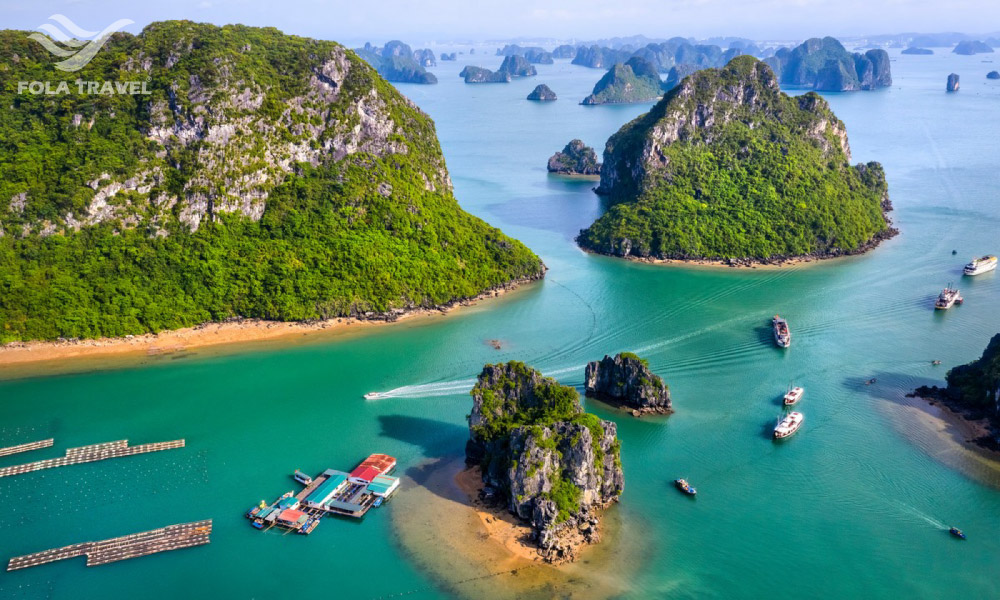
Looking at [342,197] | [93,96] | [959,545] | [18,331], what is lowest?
[959,545]

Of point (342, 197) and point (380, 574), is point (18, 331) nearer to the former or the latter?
point (342, 197)

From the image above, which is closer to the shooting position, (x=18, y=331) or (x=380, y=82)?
(x=18, y=331)

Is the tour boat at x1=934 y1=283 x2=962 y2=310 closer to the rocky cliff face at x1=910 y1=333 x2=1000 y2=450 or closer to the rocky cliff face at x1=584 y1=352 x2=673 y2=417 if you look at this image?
the rocky cliff face at x1=910 y1=333 x2=1000 y2=450

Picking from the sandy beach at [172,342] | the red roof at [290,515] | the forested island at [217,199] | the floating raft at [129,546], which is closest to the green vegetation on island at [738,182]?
the forested island at [217,199]

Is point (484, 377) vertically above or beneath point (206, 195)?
beneath

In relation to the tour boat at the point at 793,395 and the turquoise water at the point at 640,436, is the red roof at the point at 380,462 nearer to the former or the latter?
the turquoise water at the point at 640,436

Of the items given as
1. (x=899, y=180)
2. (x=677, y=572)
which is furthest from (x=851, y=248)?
(x=677, y=572)

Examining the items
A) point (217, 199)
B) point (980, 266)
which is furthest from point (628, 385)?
point (980, 266)
